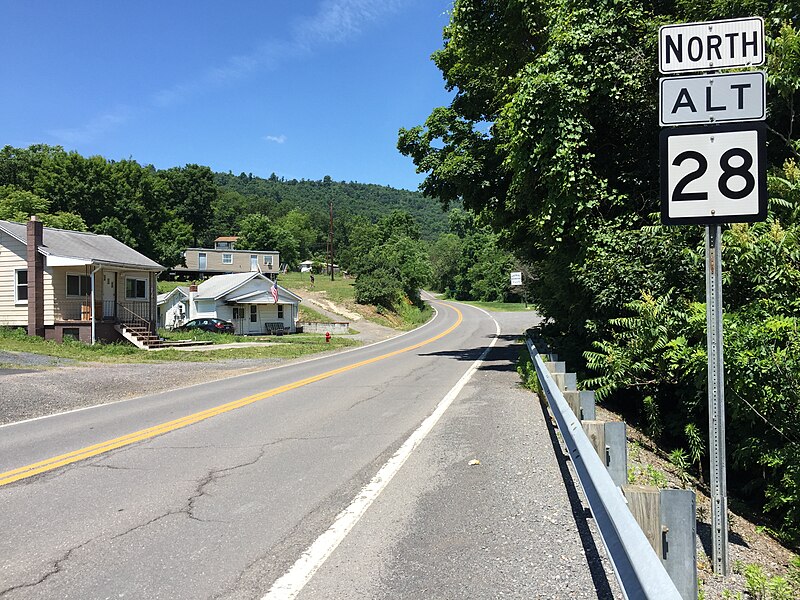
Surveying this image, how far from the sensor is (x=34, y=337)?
24.6m

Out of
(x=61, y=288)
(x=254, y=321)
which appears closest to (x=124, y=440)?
(x=61, y=288)

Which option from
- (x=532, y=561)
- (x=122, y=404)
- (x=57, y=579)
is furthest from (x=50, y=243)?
(x=532, y=561)

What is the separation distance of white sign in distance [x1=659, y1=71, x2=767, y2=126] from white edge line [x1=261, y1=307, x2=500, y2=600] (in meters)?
3.89

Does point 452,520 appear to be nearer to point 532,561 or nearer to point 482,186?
point 532,561

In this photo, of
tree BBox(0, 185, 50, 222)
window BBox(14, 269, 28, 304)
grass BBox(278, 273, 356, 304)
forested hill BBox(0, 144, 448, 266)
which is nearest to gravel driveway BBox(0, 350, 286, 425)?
window BBox(14, 269, 28, 304)

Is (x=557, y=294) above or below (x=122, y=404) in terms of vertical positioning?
above

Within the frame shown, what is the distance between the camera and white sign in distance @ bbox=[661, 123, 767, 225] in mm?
3914

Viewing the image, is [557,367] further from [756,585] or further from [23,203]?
[23,203]

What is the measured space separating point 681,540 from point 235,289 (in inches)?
1696

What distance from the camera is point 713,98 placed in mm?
4086

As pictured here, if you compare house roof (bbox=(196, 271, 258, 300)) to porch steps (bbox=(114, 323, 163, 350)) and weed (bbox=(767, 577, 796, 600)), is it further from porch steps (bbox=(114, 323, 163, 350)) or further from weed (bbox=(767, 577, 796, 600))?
weed (bbox=(767, 577, 796, 600))

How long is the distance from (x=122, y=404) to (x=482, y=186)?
10918 mm

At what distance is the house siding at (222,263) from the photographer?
235 ft

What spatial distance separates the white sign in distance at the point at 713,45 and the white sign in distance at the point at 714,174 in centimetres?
60
